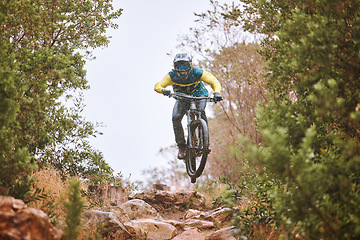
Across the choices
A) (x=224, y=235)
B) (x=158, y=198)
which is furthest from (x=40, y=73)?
(x=158, y=198)

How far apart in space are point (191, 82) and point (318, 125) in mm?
4582

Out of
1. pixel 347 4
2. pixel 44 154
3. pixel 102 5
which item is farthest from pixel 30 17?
pixel 347 4

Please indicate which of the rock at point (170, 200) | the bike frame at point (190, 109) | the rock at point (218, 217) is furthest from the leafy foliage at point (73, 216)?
the rock at point (170, 200)

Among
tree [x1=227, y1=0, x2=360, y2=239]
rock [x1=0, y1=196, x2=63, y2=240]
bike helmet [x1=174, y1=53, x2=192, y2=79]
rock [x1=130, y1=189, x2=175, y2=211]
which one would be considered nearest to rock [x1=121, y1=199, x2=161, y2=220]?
rock [x1=130, y1=189, x2=175, y2=211]

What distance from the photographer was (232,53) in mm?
16812

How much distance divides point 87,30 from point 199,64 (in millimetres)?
8408

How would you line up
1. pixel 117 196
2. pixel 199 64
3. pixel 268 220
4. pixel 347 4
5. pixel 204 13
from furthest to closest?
pixel 199 64, pixel 204 13, pixel 117 196, pixel 268 220, pixel 347 4

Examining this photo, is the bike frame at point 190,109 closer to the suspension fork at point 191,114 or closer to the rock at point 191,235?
the suspension fork at point 191,114

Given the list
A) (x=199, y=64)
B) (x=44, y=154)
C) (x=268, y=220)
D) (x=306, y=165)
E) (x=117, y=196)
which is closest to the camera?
(x=306, y=165)

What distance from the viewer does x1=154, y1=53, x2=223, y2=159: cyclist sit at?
8.58 m

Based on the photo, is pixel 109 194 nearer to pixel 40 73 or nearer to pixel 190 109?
pixel 190 109

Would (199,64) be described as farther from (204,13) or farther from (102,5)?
(102,5)

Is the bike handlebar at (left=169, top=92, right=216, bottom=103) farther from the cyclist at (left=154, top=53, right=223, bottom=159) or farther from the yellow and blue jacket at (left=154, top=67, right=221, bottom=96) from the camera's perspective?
the yellow and blue jacket at (left=154, top=67, right=221, bottom=96)

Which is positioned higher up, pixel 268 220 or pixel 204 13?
pixel 204 13
